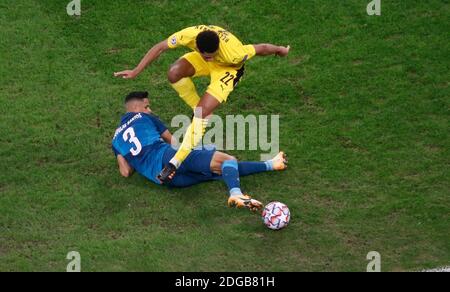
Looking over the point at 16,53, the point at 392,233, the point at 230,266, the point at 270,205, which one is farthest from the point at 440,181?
the point at 16,53

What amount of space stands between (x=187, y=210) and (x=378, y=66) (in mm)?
4533

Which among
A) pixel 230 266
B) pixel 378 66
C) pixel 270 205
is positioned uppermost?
pixel 378 66

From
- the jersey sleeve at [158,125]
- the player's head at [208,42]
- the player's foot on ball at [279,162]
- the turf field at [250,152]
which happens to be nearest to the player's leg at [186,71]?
the jersey sleeve at [158,125]

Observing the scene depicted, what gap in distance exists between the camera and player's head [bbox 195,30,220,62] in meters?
11.2

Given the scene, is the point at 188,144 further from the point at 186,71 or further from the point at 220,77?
the point at 186,71

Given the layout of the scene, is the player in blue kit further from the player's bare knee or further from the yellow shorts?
the yellow shorts

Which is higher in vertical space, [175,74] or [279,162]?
[175,74]

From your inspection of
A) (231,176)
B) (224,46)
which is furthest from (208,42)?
(231,176)

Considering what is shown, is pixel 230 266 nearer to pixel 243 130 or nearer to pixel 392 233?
pixel 392 233

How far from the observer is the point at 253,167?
11594 millimetres

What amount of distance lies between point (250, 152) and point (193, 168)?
114cm

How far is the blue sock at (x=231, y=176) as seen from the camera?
11.0m

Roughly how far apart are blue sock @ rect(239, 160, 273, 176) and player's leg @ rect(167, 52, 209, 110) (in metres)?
1.30

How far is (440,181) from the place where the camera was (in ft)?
Result: 37.3
